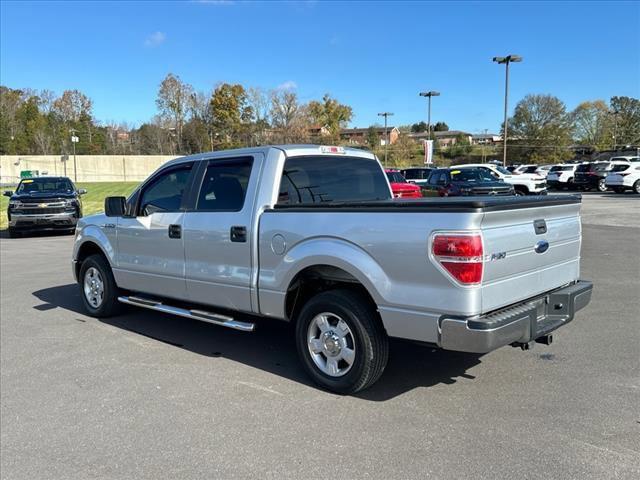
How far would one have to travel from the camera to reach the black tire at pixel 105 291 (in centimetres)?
657

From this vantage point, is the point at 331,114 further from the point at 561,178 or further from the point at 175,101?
the point at 561,178

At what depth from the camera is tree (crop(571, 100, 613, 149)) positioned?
279 ft

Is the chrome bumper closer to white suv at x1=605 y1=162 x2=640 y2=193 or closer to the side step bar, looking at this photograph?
the side step bar

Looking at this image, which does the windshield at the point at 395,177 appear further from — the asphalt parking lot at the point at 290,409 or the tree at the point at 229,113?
the tree at the point at 229,113

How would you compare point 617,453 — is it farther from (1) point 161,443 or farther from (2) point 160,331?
(2) point 160,331

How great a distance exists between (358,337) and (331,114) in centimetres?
8289

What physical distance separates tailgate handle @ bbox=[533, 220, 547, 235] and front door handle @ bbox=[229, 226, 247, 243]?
2.37m

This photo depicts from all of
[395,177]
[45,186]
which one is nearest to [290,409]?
[45,186]

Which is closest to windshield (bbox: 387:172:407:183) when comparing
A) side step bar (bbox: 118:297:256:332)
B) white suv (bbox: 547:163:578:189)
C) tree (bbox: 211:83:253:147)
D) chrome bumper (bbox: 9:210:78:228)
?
chrome bumper (bbox: 9:210:78:228)

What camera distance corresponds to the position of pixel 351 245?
401 centimetres

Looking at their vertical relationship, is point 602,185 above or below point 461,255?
above

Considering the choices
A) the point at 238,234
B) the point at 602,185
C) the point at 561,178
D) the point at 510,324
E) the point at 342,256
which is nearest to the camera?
the point at 510,324

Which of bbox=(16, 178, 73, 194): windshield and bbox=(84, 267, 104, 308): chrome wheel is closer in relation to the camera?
bbox=(84, 267, 104, 308): chrome wheel

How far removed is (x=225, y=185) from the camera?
516cm
